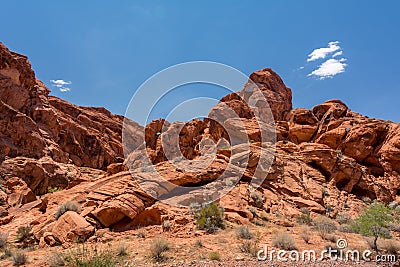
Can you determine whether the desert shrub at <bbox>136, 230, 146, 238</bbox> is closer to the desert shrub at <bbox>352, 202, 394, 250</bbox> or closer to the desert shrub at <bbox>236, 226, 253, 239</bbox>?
the desert shrub at <bbox>236, 226, 253, 239</bbox>

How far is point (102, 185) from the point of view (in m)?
15.2

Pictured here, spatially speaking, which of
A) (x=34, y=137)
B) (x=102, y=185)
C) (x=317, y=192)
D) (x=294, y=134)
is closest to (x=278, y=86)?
(x=294, y=134)

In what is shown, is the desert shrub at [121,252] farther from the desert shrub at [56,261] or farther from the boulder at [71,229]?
the boulder at [71,229]

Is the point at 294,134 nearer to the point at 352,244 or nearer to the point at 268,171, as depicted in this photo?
the point at 268,171

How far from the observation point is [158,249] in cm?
847

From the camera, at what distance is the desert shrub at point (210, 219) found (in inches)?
452

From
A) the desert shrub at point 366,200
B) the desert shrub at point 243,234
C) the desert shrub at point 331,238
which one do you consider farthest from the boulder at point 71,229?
the desert shrub at point 366,200

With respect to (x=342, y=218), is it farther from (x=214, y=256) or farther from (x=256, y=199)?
(x=214, y=256)

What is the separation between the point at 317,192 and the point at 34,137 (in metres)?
35.1

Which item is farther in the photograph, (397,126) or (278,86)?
(278,86)

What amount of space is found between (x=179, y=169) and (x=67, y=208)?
6.17 metres

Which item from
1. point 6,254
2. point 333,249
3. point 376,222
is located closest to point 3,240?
point 6,254

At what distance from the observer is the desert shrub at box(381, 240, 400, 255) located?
10.1 metres

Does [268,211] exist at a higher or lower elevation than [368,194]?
lower
